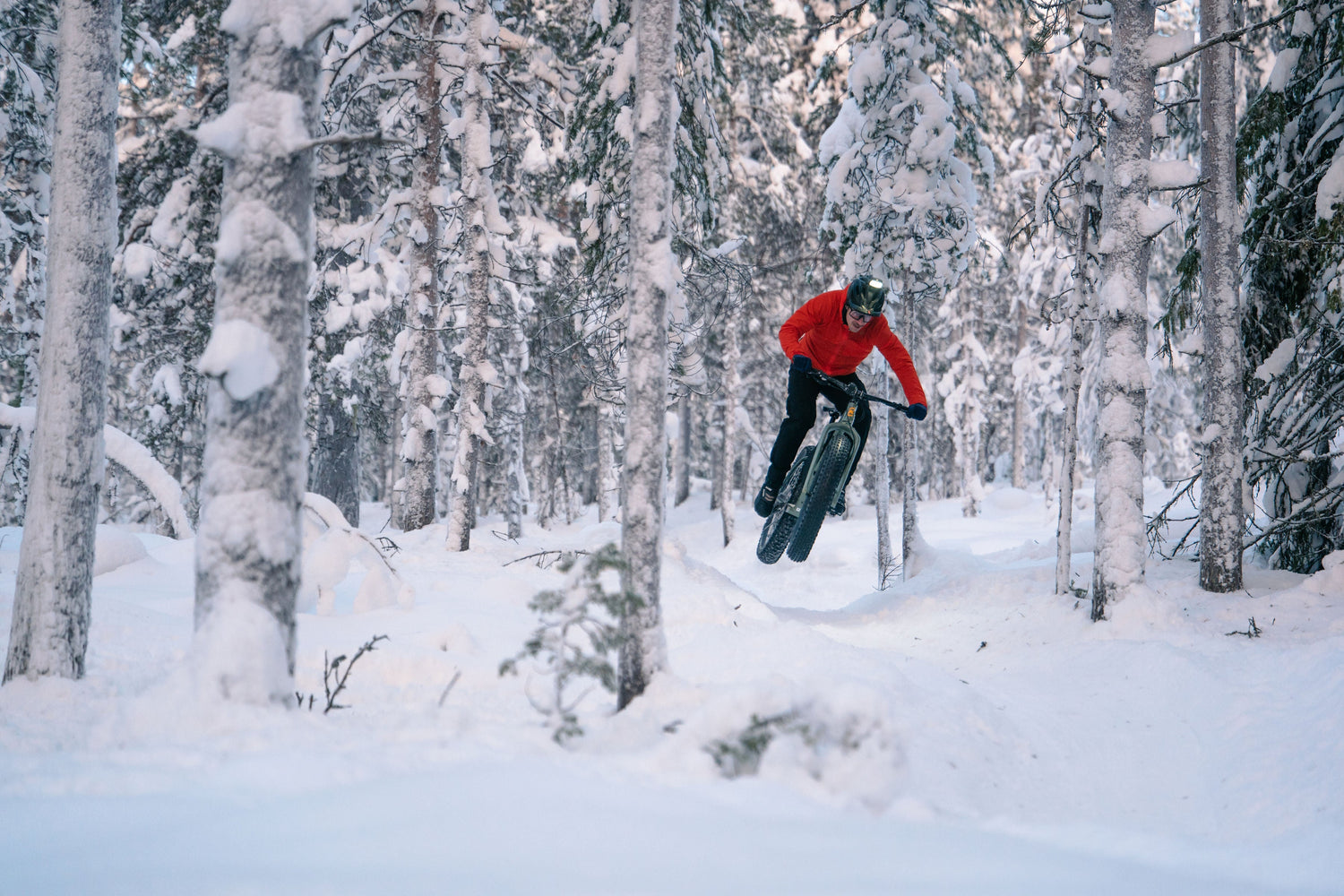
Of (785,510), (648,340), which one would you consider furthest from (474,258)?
(648,340)

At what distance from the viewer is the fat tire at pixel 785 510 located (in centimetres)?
799

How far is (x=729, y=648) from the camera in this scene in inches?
242

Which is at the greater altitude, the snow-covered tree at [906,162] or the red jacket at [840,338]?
the snow-covered tree at [906,162]

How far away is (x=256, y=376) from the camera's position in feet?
11.6

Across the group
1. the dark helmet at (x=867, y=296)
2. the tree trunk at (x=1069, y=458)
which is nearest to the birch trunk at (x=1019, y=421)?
the tree trunk at (x=1069, y=458)

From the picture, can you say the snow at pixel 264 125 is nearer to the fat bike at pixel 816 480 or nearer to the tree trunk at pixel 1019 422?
the fat bike at pixel 816 480

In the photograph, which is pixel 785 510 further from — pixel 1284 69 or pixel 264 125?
pixel 1284 69

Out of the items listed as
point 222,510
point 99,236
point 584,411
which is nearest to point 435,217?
point 99,236

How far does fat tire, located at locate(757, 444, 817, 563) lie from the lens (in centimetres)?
799

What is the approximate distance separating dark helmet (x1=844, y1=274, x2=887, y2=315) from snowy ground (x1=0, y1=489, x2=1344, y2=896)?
109 inches

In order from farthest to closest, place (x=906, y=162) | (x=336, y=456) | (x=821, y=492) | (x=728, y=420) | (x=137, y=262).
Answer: (x=728, y=420) → (x=336, y=456) → (x=906, y=162) → (x=137, y=262) → (x=821, y=492)

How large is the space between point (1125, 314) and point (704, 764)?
6531 millimetres

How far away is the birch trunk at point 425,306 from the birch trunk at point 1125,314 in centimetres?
825

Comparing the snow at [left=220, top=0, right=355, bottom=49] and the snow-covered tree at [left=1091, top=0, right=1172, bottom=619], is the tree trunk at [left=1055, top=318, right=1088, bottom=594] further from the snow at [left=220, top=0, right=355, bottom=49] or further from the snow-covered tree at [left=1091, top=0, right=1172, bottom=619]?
the snow at [left=220, top=0, right=355, bottom=49]
